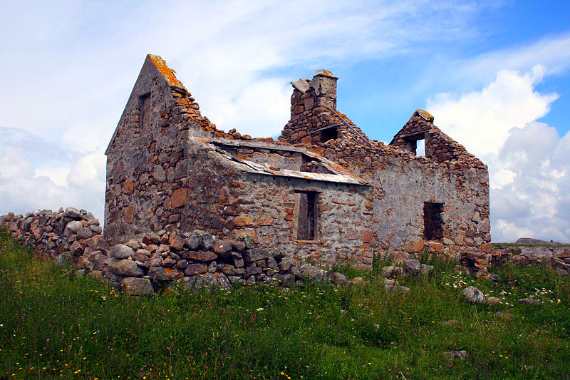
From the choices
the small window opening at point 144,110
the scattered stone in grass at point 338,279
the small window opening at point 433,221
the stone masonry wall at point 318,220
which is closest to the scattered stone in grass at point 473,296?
the stone masonry wall at point 318,220

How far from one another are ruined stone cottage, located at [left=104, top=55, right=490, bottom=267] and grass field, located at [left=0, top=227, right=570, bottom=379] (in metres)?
2.20

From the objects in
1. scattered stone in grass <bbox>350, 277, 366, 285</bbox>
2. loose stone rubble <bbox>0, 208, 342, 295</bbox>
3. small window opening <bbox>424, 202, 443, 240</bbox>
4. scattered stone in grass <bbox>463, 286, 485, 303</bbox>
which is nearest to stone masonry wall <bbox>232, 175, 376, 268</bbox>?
loose stone rubble <bbox>0, 208, 342, 295</bbox>

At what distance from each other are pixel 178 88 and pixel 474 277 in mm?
9264

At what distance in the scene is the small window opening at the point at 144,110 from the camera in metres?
17.0

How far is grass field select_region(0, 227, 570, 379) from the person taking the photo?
295 inches

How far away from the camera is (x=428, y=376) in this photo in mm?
8172

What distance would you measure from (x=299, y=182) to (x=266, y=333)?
5.60 m

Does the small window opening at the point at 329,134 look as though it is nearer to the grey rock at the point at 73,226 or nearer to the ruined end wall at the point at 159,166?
the ruined end wall at the point at 159,166

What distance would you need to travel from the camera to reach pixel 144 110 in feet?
57.0

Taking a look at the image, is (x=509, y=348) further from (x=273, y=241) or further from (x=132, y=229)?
(x=132, y=229)

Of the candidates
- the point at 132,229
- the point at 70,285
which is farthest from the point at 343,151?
the point at 70,285

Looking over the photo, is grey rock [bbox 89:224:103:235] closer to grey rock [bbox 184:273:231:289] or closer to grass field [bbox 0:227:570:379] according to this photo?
grass field [bbox 0:227:570:379]

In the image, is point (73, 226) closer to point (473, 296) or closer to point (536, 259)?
point (473, 296)

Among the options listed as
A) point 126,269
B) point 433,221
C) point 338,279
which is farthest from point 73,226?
point 433,221
